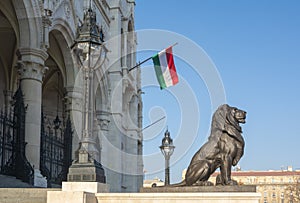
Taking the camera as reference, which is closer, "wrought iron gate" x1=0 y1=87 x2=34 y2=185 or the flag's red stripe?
"wrought iron gate" x1=0 y1=87 x2=34 y2=185

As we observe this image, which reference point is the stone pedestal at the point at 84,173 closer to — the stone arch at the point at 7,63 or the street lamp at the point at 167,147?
the street lamp at the point at 167,147

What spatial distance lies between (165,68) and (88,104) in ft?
58.3

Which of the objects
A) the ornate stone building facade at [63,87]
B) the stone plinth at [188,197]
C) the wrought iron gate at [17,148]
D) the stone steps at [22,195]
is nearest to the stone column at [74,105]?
the ornate stone building facade at [63,87]

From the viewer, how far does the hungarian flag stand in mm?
30078

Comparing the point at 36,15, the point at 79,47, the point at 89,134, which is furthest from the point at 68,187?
the point at 36,15

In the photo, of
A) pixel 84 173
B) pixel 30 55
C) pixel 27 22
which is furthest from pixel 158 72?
pixel 84 173

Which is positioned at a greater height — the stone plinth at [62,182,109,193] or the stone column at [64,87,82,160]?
the stone column at [64,87,82,160]

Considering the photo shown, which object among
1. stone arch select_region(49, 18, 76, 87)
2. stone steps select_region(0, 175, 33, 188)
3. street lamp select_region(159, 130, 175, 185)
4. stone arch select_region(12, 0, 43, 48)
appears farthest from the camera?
stone arch select_region(49, 18, 76, 87)

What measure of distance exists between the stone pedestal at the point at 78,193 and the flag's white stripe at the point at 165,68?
17455 millimetres

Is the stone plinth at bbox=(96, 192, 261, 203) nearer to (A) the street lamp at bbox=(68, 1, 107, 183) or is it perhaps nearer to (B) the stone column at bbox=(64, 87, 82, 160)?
(A) the street lamp at bbox=(68, 1, 107, 183)

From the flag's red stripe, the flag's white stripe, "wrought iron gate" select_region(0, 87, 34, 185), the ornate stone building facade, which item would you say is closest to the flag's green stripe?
the flag's white stripe

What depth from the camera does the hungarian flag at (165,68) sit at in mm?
30078

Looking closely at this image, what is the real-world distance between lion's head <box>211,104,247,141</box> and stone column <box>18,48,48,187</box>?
9036mm

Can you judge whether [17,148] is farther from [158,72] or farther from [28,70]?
[158,72]
